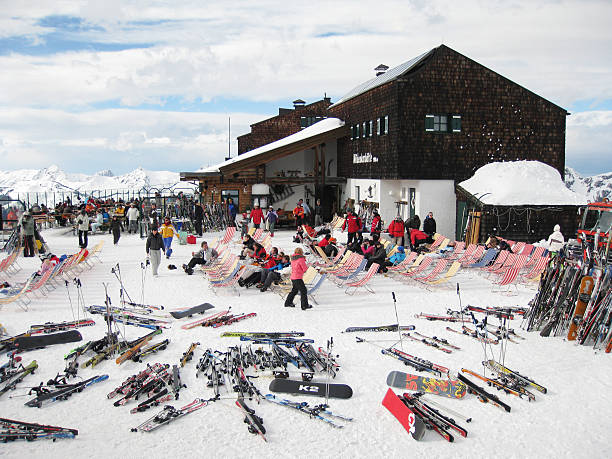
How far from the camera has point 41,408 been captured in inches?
235

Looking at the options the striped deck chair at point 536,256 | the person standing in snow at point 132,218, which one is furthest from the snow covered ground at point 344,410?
the person standing in snow at point 132,218

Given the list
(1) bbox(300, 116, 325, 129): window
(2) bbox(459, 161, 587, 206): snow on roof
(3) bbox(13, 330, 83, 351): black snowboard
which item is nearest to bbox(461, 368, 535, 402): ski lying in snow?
(3) bbox(13, 330, 83, 351): black snowboard

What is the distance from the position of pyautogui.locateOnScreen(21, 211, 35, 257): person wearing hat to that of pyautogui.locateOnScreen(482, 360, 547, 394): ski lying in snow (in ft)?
48.5

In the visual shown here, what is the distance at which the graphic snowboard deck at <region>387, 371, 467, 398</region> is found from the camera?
6262 mm

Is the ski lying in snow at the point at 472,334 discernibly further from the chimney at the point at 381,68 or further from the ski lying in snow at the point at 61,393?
the chimney at the point at 381,68

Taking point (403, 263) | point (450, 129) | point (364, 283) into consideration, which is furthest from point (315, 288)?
point (450, 129)

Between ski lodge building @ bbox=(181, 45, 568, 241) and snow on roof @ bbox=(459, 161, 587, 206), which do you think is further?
ski lodge building @ bbox=(181, 45, 568, 241)

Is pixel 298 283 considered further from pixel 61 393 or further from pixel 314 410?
pixel 61 393

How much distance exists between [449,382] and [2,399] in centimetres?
565

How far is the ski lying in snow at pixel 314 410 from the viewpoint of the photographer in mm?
5673

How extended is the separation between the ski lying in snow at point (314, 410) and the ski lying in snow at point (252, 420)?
0.38 metres

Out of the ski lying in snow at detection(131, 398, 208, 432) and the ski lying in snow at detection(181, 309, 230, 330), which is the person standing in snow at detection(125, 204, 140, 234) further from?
the ski lying in snow at detection(131, 398, 208, 432)

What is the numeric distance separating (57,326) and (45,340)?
0.78 m

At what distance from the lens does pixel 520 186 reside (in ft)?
58.7
